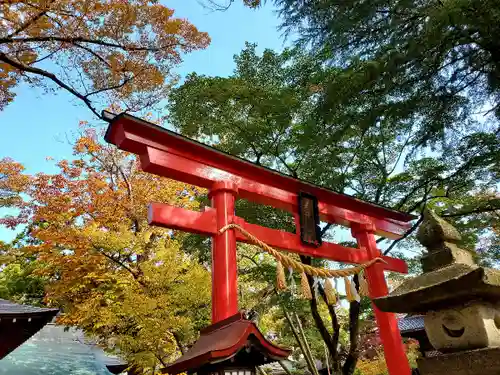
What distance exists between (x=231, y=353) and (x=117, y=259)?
8.71 meters

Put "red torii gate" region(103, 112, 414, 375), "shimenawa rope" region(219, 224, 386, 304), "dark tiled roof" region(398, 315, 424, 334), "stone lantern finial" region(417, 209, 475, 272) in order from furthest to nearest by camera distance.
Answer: "dark tiled roof" region(398, 315, 424, 334) → "red torii gate" region(103, 112, 414, 375) → "shimenawa rope" region(219, 224, 386, 304) → "stone lantern finial" region(417, 209, 475, 272)

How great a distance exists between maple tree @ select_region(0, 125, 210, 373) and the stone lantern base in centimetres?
619

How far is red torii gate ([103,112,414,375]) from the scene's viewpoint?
4402 millimetres

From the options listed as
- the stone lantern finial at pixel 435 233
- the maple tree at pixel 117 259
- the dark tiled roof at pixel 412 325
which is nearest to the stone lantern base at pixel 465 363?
the stone lantern finial at pixel 435 233

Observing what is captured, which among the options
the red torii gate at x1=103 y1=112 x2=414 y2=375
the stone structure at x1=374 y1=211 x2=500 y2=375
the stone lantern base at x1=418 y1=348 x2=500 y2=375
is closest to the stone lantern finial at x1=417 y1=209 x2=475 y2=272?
the stone structure at x1=374 y1=211 x2=500 y2=375

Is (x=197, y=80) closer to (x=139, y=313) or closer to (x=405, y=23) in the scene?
(x=405, y=23)

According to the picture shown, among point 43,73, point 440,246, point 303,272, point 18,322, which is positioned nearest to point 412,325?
point 303,272

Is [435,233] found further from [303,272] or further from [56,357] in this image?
[56,357]

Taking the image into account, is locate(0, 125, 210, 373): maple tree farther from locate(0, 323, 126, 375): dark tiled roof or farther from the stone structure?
the stone structure

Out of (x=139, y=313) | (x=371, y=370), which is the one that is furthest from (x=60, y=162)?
(x=371, y=370)

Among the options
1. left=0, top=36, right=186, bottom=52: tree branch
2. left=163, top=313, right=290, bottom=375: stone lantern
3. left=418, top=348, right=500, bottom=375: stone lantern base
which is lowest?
left=418, top=348, right=500, bottom=375: stone lantern base

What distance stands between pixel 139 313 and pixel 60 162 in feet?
26.7

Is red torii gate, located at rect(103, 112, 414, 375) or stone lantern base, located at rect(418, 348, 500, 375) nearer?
stone lantern base, located at rect(418, 348, 500, 375)

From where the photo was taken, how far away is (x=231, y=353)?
9.95ft
